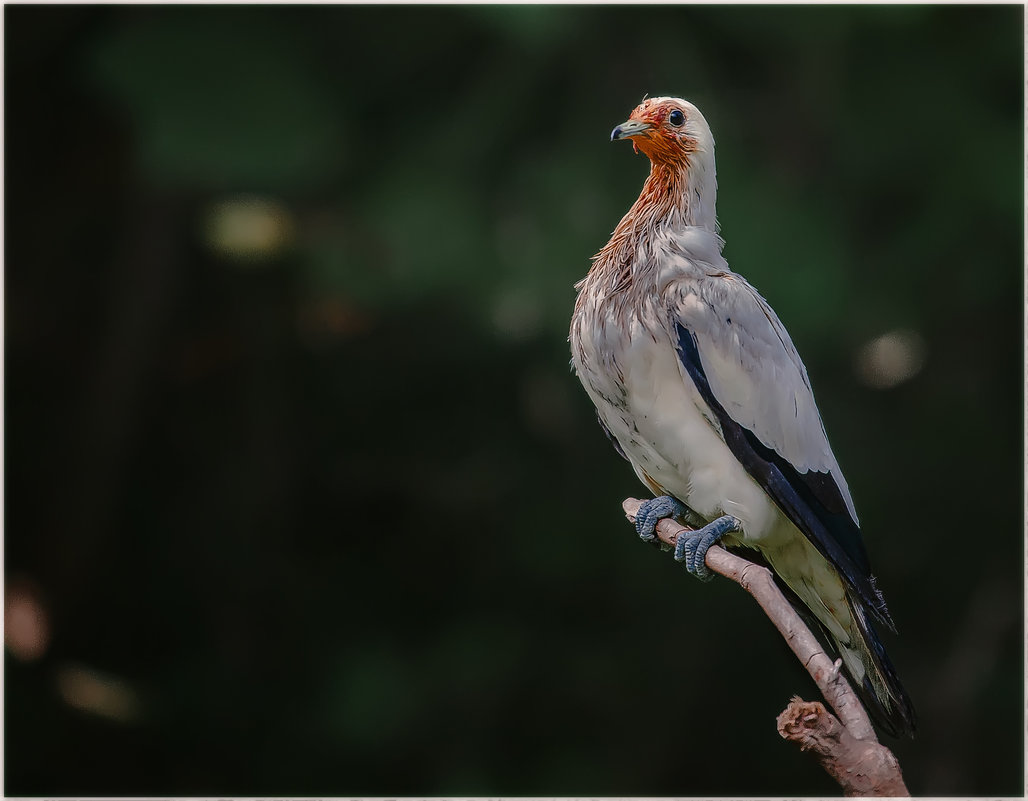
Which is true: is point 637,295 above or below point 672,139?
below

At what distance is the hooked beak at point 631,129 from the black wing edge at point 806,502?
1.24 ft

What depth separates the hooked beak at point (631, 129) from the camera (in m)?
1.67

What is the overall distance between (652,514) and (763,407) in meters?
0.27

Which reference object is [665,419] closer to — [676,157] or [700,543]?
[700,543]

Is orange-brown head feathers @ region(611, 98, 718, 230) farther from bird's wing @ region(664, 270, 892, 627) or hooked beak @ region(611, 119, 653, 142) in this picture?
bird's wing @ region(664, 270, 892, 627)

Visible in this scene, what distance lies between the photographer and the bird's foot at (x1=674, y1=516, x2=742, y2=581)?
1844 millimetres

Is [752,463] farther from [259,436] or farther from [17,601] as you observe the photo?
[17,601]

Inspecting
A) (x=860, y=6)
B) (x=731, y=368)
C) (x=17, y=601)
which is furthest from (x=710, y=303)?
(x=17, y=601)

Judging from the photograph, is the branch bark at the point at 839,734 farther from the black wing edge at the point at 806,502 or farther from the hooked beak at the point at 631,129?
the hooked beak at the point at 631,129

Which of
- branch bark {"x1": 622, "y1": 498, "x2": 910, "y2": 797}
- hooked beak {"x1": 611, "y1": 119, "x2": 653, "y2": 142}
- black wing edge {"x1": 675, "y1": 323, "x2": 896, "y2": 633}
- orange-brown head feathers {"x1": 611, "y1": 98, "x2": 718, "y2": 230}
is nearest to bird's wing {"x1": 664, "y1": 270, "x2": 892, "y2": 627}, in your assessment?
black wing edge {"x1": 675, "y1": 323, "x2": 896, "y2": 633}

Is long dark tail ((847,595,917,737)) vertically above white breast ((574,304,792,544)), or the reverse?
white breast ((574,304,792,544))

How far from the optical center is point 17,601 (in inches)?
180

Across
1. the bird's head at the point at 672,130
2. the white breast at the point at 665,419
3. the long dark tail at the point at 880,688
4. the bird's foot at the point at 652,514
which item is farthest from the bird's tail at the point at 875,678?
the bird's head at the point at 672,130

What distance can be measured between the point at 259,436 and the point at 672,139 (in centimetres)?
335
